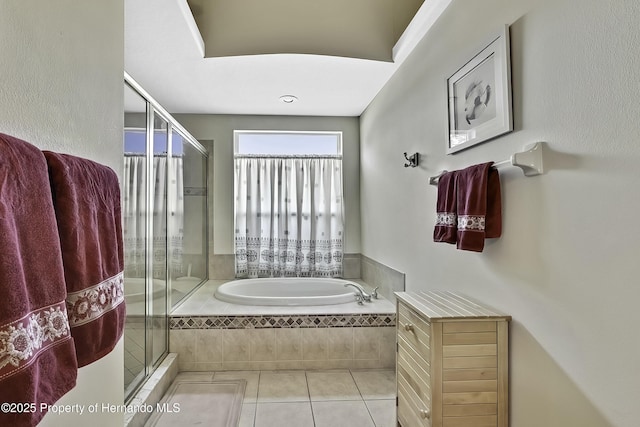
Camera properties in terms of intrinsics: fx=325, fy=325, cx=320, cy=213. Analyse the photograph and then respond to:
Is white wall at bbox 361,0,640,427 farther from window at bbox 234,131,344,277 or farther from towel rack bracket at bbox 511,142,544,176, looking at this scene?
window at bbox 234,131,344,277

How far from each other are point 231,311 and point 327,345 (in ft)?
2.57

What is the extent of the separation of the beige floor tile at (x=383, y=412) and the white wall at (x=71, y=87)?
4.34ft

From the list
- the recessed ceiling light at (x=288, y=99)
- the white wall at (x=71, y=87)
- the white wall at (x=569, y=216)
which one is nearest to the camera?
the white wall at (x=71, y=87)

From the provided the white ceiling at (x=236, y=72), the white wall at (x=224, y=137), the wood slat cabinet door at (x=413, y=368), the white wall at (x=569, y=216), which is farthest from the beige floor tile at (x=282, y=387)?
the white ceiling at (x=236, y=72)

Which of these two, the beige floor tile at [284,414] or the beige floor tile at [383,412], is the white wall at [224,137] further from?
the beige floor tile at [383,412]

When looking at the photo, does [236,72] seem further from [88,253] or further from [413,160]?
[88,253]

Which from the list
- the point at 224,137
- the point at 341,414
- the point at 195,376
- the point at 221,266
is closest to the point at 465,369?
the point at 341,414

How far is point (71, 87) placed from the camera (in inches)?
37.1

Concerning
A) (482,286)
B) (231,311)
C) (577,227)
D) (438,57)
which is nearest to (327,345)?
(231,311)

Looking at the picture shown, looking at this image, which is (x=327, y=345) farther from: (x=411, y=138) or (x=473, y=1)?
(x=473, y=1)

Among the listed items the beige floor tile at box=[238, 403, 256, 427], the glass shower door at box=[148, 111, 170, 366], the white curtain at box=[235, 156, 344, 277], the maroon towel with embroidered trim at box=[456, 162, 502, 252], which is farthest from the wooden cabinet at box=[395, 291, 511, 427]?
the white curtain at box=[235, 156, 344, 277]

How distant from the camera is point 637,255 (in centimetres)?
83

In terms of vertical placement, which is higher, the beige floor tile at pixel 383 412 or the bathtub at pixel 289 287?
the bathtub at pixel 289 287

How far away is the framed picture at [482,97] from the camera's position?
1299 mm
